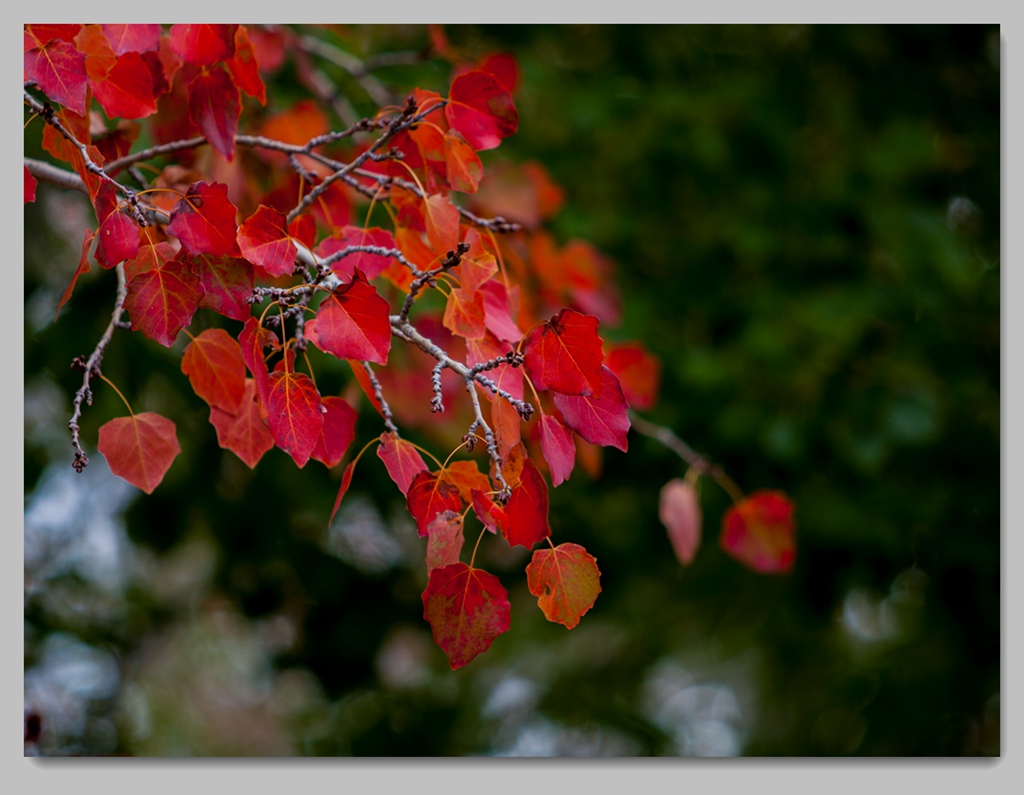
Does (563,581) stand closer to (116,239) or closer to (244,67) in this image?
(116,239)

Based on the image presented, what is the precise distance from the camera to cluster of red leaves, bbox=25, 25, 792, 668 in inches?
18.2

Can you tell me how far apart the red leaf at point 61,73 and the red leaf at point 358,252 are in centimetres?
18

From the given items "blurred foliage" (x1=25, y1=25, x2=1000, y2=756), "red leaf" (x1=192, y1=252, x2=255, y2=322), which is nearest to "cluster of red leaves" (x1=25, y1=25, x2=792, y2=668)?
"red leaf" (x1=192, y1=252, x2=255, y2=322)

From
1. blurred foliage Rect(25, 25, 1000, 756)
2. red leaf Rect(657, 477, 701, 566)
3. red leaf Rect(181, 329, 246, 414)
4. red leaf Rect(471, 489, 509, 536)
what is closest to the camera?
red leaf Rect(471, 489, 509, 536)

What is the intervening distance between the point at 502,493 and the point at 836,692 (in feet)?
5.71

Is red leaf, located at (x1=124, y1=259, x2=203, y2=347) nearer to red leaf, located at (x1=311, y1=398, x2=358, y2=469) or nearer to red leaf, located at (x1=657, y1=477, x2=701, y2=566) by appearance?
red leaf, located at (x1=311, y1=398, x2=358, y2=469)

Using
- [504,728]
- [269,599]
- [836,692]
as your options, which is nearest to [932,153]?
[836,692]

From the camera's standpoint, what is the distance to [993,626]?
162 cm

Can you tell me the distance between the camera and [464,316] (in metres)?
0.51

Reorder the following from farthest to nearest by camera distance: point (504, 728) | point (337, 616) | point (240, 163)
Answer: point (504, 728), point (337, 616), point (240, 163)

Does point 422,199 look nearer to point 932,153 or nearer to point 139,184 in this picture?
point 139,184

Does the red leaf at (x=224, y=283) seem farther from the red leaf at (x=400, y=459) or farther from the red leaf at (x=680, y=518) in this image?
the red leaf at (x=680, y=518)

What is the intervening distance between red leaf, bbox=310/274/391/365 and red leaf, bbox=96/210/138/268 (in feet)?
0.40

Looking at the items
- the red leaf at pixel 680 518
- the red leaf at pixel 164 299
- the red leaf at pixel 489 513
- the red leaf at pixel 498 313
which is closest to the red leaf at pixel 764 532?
the red leaf at pixel 680 518
